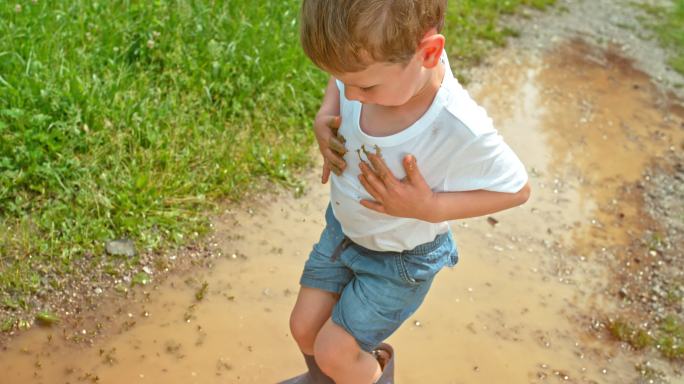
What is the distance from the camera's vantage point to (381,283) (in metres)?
2.68

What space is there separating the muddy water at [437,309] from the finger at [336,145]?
1.11 metres

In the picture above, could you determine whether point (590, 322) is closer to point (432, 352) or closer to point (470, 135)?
point (432, 352)

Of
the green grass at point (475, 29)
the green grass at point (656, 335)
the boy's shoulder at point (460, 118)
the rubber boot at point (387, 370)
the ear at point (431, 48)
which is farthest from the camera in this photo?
the green grass at point (475, 29)

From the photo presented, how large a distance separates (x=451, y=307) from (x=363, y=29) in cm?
199

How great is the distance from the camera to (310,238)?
13.4 ft

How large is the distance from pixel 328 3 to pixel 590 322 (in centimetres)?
234

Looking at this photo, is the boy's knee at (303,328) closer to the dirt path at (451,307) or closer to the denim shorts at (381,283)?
the denim shorts at (381,283)

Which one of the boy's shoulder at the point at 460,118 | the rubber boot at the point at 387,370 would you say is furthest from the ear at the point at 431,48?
the rubber boot at the point at 387,370

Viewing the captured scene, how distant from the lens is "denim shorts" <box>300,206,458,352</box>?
2654 millimetres

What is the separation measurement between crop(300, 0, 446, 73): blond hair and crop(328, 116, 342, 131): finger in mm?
353

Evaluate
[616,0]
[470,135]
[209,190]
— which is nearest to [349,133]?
[470,135]

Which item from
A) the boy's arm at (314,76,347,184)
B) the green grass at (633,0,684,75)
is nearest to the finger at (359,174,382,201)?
the boy's arm at (314,76,347,184)

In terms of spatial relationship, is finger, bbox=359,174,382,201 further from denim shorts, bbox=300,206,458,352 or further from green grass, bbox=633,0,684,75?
green grass, bbox=633,0,684,75

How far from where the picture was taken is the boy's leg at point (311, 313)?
2.84 metres
